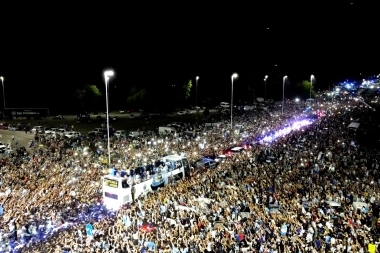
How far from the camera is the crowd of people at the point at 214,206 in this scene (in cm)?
1147

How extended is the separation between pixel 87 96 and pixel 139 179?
4564 cm

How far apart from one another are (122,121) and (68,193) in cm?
3263

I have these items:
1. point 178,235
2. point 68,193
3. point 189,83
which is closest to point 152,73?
point 189,83

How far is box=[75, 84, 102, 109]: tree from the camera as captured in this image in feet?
197

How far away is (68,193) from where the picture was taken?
16.3 metres

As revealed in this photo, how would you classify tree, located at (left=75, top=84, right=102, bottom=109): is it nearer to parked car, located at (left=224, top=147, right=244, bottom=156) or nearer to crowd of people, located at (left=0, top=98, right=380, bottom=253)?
crowd of people, located at (left=0, top=98, right=380, bottom=253)

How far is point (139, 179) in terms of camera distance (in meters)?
17.8

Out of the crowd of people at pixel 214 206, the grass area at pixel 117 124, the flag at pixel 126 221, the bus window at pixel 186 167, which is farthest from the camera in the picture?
the grass area at pixel 117 124

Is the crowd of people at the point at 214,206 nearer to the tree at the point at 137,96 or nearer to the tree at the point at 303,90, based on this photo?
the tree at the point at 137,96

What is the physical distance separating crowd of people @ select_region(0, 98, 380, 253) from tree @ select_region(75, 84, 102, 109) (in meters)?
36.9

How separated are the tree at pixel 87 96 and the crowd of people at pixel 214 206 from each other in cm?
3692

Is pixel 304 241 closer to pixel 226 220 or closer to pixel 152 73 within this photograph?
pixel 226 220

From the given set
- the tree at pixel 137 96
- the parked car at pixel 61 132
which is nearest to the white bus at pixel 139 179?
the parked car at pixel 61 132

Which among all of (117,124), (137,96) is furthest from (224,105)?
(117,124)
